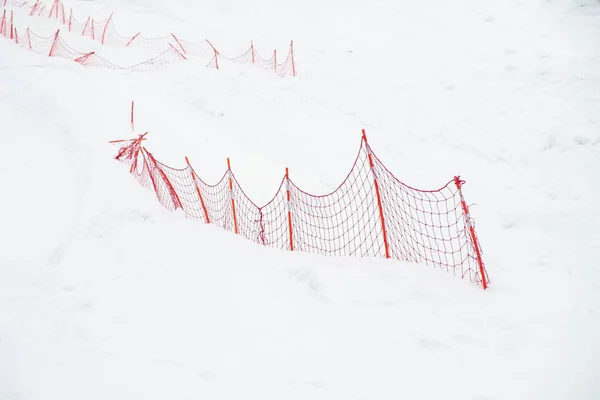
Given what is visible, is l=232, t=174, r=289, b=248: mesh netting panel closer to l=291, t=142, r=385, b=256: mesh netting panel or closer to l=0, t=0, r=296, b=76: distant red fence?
l=291, t=142, r=385, b=256: mesh netting panel

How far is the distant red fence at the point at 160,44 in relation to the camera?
1620 cm

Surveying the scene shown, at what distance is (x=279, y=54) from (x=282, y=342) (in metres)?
15.4

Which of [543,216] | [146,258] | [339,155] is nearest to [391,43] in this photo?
[339,155]

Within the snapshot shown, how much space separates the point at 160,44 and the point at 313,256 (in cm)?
1850

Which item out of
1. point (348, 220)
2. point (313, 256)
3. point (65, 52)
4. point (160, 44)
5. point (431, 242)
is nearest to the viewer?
point (313, 256)

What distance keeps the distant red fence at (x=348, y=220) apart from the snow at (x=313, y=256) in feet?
1.45

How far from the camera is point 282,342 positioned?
4.33 m

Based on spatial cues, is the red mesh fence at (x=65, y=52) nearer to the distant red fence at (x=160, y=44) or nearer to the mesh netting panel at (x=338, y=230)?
the distant red fence at (x=160, y=44)

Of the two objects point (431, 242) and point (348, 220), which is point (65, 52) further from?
point (431, 242)

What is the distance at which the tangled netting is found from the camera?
6.24 meters

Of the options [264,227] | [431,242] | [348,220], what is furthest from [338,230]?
[431,242]

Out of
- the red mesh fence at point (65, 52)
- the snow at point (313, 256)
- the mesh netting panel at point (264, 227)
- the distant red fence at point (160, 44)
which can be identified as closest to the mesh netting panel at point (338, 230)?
the mesh netting panel at point (264, 227)

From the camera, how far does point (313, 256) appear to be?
6.02 m

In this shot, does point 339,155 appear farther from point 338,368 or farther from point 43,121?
point 43,121
